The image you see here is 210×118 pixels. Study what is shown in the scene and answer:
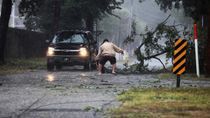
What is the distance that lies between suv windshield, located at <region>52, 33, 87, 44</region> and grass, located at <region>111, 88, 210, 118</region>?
480 inches

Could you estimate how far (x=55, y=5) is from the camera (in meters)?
39.7

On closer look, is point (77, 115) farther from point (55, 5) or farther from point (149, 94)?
point (55, 5)

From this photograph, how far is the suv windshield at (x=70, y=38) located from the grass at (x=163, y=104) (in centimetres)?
1218

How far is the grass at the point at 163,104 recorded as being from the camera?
8.71 metres

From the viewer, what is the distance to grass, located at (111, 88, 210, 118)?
8.71 m

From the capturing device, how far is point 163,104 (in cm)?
999

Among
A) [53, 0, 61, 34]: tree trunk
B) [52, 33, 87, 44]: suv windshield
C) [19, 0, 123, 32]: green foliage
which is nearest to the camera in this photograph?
[52, 33, 87, 44]: suv windshield

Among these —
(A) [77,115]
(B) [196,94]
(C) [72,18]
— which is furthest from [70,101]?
(C) [72,18]

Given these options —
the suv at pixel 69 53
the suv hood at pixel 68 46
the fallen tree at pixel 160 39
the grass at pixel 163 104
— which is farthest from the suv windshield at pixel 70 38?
the grass at pixel 163 104

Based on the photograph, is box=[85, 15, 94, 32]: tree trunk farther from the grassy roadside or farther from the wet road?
the wet road

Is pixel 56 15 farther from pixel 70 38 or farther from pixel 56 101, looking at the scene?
pixel 56 101

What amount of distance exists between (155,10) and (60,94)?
12488cm

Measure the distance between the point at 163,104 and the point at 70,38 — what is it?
15.2 m

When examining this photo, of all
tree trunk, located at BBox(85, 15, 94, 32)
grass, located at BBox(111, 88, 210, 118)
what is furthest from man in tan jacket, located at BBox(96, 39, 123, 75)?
tree trunk, located at BBox(85, 15, 94, 32)
